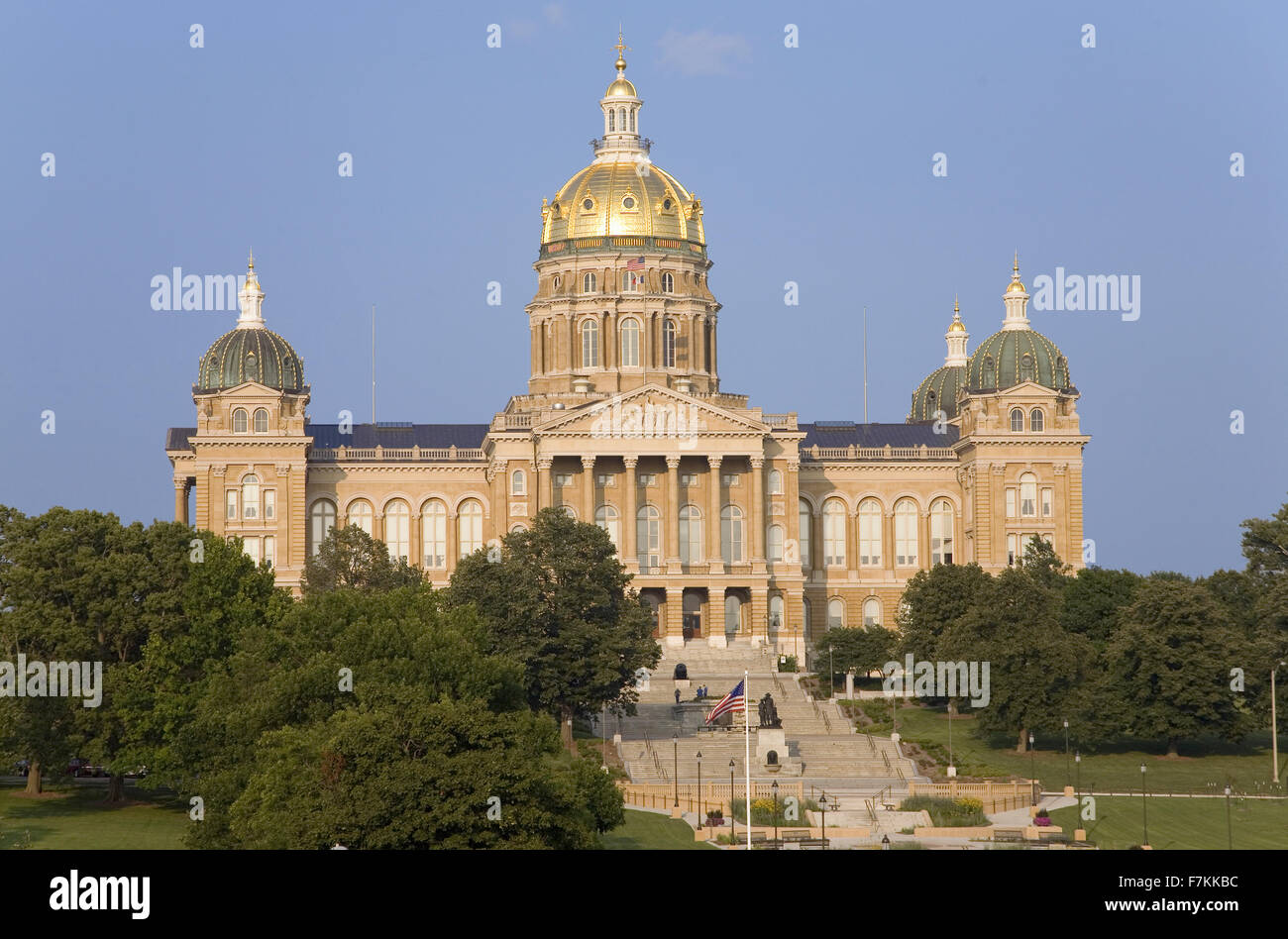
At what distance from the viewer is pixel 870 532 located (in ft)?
528

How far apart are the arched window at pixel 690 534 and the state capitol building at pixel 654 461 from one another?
0.40 ft

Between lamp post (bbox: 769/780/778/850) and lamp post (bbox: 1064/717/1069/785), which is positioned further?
lamp post (bbox: 1064/717/1069/785)

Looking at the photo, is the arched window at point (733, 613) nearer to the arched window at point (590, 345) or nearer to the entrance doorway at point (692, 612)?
the entrance doorway at point (692, 612)

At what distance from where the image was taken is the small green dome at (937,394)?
17688 centimetres

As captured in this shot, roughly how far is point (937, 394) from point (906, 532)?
20.8 m

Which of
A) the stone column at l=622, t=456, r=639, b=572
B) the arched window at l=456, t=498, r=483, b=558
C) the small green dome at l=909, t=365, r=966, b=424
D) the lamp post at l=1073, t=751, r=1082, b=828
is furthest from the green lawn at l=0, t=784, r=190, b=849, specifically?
the small green dome at l=909, t=365, r=966, b=424

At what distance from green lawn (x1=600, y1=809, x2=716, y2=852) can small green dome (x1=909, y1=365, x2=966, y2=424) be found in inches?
3165

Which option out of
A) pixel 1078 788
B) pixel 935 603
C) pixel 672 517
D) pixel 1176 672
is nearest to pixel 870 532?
pixel 672 517

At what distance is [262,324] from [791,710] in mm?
47305

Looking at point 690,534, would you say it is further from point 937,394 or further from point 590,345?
point 937,394

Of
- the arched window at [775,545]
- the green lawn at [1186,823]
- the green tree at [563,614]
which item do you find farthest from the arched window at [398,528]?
the green lawn at [1186,823]

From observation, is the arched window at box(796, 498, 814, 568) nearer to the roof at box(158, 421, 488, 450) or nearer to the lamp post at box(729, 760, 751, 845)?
the roof at box(158, 421, 488, 450)

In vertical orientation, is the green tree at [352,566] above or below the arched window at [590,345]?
below

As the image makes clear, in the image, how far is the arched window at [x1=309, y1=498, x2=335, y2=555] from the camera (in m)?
157
